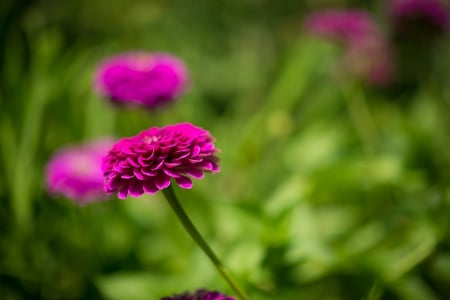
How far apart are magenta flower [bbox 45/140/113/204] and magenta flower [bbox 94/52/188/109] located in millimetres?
148

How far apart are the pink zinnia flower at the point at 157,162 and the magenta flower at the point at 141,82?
0.37m

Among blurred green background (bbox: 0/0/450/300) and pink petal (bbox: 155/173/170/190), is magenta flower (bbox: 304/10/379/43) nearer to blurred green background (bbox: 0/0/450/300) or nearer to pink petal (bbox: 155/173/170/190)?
blurred green background (bbox: 0/0/450/300)

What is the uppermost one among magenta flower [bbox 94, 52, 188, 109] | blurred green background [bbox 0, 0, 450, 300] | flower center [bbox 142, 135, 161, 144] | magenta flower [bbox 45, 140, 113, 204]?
magenta flower [bbox 94, 52, 188, 109]

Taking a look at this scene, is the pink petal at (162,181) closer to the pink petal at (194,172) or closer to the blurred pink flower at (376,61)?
the pink petal at (194,172)

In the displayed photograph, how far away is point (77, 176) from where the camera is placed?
102 cm

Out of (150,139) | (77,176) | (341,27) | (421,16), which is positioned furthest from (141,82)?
(421,16)

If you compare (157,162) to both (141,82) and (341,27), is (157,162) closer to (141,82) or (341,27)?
(141,82)

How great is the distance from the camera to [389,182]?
1.15m

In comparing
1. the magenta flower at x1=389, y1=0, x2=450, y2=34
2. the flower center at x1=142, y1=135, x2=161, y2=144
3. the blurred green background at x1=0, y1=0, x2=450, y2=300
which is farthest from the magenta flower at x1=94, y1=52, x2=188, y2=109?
the magenta flower at x1=389, y1=0, x2=450, y2=34

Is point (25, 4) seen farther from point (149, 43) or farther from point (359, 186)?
point (359, 186)

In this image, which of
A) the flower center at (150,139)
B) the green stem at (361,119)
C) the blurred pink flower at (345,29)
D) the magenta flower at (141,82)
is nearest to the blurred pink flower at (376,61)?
the blurred pink flower at (345,29)

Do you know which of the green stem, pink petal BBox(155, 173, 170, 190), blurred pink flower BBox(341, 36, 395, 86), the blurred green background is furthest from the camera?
blurred pink flower BBox(341, 36, 395, 86)

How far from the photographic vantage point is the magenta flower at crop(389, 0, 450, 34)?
1262 mm

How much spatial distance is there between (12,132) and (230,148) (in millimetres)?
523
